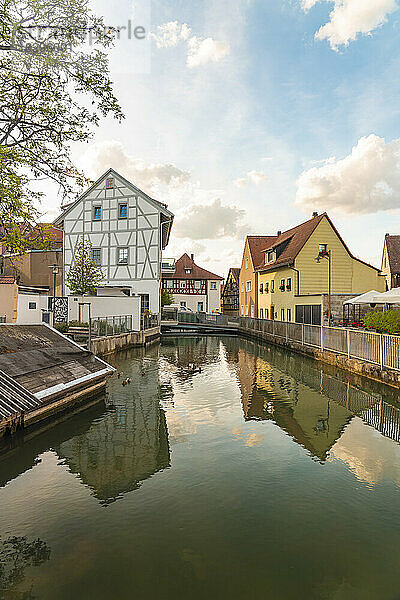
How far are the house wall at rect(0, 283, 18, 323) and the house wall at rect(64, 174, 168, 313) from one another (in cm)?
1394

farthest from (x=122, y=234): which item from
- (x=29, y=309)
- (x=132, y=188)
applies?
(x=29, y=309)

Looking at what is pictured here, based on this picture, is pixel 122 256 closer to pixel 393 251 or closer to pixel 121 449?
pixel 121 449

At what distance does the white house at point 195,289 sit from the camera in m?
65.4

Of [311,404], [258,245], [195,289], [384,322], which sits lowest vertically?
[311,404]

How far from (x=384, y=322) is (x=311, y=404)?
7.29 meters

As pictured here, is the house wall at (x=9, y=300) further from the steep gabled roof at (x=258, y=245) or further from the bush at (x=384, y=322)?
the steep gabled roof at (x=258, y=245)

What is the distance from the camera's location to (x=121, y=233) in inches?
1548

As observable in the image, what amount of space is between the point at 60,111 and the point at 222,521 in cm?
1167

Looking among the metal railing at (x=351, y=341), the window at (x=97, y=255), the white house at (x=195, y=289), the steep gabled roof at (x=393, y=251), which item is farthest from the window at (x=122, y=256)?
the steep gabled roof at (x=393, y=251)

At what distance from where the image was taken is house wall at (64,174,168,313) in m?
38.1

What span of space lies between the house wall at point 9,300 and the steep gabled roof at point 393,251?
1632 inches

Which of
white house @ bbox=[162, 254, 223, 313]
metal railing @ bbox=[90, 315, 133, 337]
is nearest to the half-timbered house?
white house @ bbox=[162, 254, 223, 313]

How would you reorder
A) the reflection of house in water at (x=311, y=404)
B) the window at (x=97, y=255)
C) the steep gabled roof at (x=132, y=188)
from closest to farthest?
the reflection of house in water at (x=311, y=404), the steep gabled roof at (x=132, y=188), the window at (x=97, y=255)

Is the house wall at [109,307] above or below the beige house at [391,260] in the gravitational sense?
below
